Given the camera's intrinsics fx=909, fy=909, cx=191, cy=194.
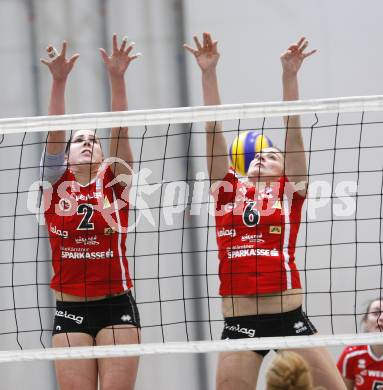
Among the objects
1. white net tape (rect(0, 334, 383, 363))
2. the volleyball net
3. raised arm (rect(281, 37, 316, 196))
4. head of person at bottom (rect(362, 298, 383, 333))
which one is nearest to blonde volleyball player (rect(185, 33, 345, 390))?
raised arm (rect(281, 37, 316, 196))

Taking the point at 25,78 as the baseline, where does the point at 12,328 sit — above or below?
below

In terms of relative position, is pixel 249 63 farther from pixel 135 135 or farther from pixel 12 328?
pixel 12 328

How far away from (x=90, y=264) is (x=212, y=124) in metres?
0.95

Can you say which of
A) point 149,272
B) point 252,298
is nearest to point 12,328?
point 149,272

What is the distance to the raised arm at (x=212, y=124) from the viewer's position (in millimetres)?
4645

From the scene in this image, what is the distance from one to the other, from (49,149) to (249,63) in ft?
7.68

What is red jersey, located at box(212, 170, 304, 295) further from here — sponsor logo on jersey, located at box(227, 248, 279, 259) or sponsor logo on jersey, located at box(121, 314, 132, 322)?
sponsor logo on jersey, located at box(121, 314, 132, 322)

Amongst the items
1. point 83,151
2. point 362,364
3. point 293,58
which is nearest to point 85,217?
point 83,151

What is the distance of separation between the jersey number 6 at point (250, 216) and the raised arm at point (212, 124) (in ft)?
0.73

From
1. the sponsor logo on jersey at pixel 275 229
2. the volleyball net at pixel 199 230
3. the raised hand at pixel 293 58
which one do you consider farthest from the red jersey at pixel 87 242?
the volleyball net at pixel 199 230

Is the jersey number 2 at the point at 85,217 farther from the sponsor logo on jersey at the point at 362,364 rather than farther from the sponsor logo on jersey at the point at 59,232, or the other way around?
the sponsor logo on jersey at the point at 362,364

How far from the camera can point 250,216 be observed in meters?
4.56

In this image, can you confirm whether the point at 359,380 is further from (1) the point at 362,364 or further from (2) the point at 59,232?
(2) the point at 59,232

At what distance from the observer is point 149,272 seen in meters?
6.47
